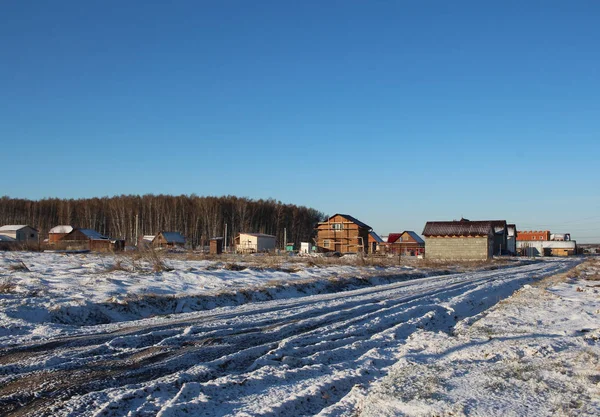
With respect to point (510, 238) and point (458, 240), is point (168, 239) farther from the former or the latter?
point (510, 238)

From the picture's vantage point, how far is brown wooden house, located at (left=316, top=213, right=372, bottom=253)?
74.1 meters

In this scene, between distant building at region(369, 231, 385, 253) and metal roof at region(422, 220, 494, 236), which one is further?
distant building at region(369, 231, 385, 253)

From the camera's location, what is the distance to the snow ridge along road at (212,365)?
17.0 ft

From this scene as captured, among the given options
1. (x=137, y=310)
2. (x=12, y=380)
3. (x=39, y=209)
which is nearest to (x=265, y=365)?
(x=12, y=380)

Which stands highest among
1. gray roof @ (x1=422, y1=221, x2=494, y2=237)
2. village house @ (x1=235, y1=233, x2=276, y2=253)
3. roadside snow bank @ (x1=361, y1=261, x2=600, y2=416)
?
gray roof @ (x1=422, y1=221, x2=494, y2=237)

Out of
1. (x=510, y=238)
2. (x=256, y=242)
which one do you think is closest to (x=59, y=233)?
(x=256, y=242)

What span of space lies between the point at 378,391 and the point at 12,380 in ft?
13.6

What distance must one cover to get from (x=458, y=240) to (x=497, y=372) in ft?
176

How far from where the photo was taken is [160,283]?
16734 mm

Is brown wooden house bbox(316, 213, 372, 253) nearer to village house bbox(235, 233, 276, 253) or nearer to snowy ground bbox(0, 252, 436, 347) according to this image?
village house bbox(235, 233, 276, 253)

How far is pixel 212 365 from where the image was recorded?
264 inches

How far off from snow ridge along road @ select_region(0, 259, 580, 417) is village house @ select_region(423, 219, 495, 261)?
48.0 meters

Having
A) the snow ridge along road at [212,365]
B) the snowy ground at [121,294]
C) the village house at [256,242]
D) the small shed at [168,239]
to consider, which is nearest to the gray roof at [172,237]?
the small shed at [168,239]

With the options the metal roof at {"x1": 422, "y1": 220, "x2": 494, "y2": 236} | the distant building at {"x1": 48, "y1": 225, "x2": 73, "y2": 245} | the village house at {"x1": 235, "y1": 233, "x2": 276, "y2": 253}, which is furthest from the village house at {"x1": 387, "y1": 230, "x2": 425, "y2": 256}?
the distant building at {"x1": 48, "y1": 225, "x2": 73, "y2": 245}
